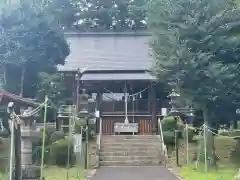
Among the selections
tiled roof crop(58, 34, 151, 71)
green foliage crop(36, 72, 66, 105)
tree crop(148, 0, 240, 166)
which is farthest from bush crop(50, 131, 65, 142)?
tiled roof crop(58, 34, 151, 71)

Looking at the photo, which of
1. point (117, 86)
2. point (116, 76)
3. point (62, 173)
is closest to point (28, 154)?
point (62, 173)

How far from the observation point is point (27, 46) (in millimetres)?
20609

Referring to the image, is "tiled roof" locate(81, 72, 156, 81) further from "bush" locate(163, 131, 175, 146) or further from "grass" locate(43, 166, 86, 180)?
"grass" locate(43, 166, 86, 180)

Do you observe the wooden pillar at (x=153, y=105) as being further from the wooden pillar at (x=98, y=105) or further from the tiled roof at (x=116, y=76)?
the wooden pillar at (x=98, y=105)

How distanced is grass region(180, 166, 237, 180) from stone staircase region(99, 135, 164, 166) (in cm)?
283

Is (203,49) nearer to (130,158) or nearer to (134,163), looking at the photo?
(134,163)

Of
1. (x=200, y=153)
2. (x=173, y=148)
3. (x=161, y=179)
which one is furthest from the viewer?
(x=173, y=148)

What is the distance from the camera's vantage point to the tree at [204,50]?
15.9 meters

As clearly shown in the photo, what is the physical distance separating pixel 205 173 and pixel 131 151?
6.43 meters

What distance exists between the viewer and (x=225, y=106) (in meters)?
16.8

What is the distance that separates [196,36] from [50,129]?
9.46 m

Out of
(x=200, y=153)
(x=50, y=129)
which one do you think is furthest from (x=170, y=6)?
(x=50, y=129)

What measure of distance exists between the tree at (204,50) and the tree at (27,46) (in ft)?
23.4

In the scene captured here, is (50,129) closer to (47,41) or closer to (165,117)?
(47,41)
